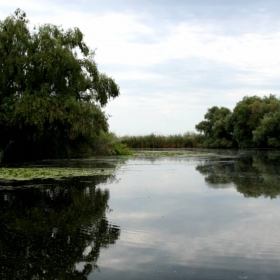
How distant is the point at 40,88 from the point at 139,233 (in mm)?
19504

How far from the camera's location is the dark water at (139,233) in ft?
15.2

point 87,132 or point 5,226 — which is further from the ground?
point 87,132

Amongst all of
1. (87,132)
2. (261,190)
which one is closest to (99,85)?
(87,132)

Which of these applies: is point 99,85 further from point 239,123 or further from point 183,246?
point 239,123

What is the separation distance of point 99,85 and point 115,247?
23.4 meters

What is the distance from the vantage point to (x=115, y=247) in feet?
18.1

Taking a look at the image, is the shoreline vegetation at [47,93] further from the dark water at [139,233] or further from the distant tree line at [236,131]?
the distant tree line at [236,131]

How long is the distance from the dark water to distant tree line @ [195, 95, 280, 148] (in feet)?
147

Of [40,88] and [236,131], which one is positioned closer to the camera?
[40,88]

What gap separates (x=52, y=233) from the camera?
6270 millimetres

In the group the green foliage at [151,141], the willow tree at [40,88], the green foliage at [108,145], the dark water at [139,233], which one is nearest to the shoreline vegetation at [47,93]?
the willow tree at [40,88]

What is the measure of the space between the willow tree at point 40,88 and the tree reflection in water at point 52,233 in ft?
43.5

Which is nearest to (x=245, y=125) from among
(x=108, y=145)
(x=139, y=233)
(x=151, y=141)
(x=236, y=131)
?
(x=236, y=131)

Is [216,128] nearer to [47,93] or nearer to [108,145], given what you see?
[108,145]
